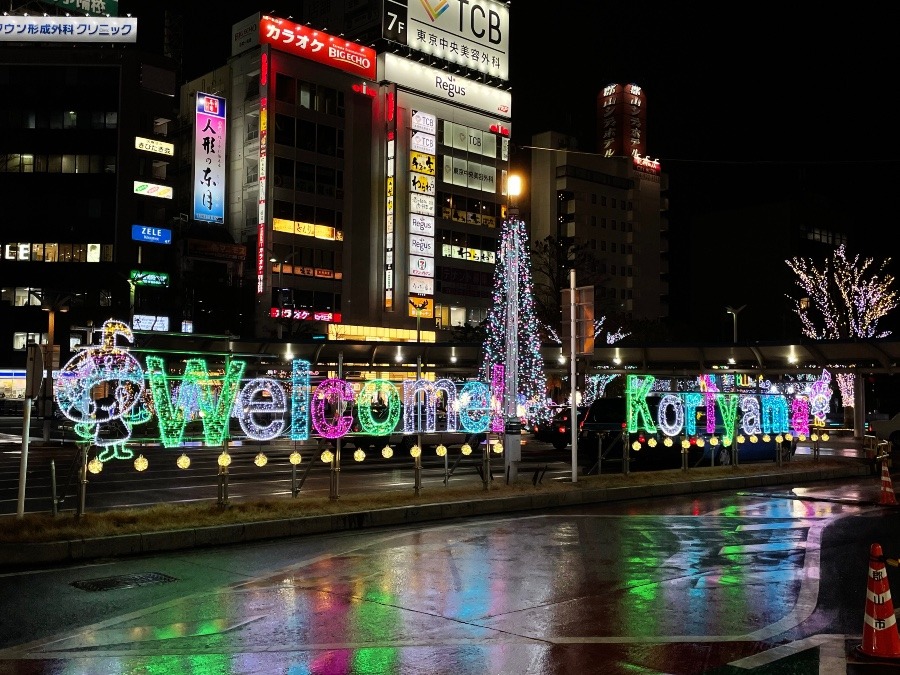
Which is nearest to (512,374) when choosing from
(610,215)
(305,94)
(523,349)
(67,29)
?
(523,349)

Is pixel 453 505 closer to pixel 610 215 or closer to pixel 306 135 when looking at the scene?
pixel 306 135

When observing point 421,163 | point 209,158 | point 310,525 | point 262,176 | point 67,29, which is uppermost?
point 67,29

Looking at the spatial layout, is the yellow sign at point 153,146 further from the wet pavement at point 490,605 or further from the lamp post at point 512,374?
the wet pavement at point 490,605

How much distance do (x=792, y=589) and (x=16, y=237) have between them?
73.9 m

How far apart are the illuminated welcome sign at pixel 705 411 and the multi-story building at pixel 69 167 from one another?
5400 centimetres

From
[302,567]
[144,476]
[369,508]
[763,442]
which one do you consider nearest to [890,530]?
[369,508]

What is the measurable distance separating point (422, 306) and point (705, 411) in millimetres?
51080

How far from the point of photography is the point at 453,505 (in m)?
15.1

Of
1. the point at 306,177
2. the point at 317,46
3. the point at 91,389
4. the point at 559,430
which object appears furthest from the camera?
the point at 317,46

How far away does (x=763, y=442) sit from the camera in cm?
2680

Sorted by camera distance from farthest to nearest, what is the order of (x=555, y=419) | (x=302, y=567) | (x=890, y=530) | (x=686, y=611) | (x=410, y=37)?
(x=410, y=37)
(x=555, y=419)
(x=890, y=530)
(x=302, y=567)
(x=686, y=611)

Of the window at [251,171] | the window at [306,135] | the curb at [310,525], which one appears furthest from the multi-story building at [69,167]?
the curb at [310,525]

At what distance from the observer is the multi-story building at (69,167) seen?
233 ft

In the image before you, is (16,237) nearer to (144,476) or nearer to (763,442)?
(144,476)
